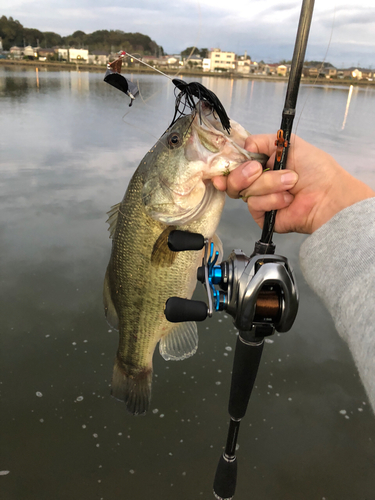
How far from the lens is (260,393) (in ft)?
6.45

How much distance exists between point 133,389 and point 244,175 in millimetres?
1153

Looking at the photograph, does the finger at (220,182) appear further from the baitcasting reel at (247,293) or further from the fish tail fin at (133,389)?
the fish tail fin at (133,389)

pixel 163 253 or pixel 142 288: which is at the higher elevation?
pixel 163 253

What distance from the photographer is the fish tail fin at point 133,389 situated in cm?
163

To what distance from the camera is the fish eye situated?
126 cm

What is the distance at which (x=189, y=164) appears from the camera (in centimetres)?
125

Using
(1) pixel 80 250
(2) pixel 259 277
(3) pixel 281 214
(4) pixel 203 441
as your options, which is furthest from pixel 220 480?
(1) pixel 80 250

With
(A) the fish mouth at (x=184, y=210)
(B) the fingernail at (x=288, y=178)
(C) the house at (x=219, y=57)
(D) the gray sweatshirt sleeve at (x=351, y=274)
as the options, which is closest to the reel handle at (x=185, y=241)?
(A) the fish mouth at (x=184, y=210)

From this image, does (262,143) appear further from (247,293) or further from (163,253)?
(247,293)

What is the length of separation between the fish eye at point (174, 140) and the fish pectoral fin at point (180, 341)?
0.86m

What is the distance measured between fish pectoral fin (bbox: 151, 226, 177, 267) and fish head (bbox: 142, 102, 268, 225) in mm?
70

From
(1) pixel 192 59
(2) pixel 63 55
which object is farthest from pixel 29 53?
(1) pixel 192 59

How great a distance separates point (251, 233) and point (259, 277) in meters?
2.70

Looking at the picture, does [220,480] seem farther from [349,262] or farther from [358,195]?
[358,195]
